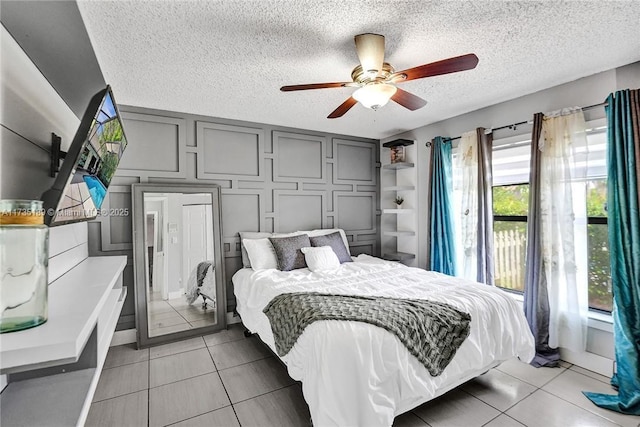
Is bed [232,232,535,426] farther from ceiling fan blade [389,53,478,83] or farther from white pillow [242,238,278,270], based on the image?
ceiling fan blade [389,53,478,83]

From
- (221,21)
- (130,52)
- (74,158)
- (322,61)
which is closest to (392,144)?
(322,61)

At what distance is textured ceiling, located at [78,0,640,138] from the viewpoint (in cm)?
173

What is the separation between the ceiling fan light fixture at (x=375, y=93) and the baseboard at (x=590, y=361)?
2810 mm

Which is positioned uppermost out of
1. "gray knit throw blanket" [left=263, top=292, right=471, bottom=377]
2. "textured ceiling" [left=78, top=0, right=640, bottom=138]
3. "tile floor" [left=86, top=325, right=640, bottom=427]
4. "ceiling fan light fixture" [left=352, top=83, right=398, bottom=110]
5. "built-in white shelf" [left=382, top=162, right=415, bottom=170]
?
"textured ceiling" [left=78, top=0, right=640, bottom=138]

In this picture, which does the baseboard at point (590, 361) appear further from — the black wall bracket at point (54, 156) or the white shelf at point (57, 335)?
the black wall bracket at point (54, 156)

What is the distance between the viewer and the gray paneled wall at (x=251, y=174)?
3180 mm

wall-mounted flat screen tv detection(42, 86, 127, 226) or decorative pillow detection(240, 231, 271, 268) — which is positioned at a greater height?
wall-mounted flat screen tv detection(42, 86, 127, 226)

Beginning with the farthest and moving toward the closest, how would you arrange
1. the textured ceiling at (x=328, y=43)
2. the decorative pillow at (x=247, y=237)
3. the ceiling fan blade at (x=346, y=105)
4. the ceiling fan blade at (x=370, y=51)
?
the decorative pillow at (x=247, y=237), the ceiling fan blade at (x=346, y=105), the ceiling fan blade at (x=370, y=51), the textured ceiling at (x=328, y=43)

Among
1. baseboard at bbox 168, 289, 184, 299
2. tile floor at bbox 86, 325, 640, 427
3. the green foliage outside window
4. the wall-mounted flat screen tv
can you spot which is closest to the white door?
baseboard at bbox 168, 289, 184, 299

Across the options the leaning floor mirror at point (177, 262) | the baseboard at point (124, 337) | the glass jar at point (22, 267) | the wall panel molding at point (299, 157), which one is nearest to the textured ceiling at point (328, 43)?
the wall panel molding at point (299, 157)

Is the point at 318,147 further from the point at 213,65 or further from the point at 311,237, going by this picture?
the point at 213,65

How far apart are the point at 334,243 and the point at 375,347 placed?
2133 mm

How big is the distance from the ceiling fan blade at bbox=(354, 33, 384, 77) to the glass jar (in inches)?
72.6

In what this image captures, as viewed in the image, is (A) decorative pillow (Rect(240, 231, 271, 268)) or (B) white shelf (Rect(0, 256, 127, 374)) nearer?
(B) white shelf (Rect(0, 256, 127, 374))
